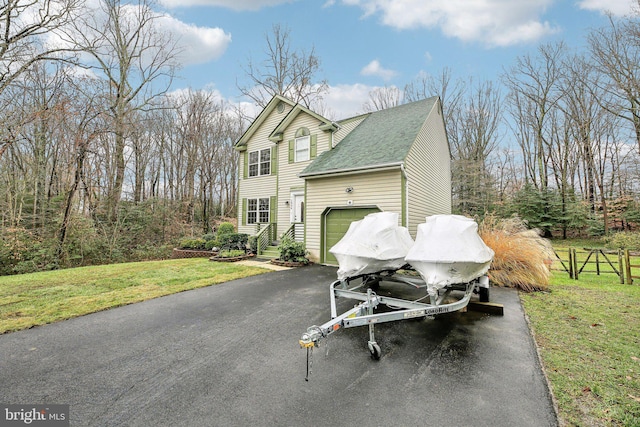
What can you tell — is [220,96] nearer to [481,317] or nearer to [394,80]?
[394,80]

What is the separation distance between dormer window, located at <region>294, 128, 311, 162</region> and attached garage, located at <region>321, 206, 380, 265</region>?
345 centimetres

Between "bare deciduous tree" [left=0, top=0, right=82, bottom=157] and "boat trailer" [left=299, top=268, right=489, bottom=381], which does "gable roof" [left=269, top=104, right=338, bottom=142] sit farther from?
"boat trailer" [left=299, top=268, right=489, bottom=381]

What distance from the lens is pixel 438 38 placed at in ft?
46.5

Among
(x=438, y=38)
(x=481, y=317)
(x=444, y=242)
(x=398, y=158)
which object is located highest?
(x=438, y=38)

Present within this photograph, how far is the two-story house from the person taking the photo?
8.85 meters

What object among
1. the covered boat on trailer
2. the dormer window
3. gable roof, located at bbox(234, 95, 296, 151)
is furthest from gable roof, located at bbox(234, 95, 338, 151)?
the covered boat on trailer

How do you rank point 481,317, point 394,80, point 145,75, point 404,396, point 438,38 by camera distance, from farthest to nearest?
point 394,80
point 145,75
point 438,38
point 481,317
point 404,396

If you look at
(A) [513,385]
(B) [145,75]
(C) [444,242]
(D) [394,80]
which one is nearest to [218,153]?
(B) [145,75]

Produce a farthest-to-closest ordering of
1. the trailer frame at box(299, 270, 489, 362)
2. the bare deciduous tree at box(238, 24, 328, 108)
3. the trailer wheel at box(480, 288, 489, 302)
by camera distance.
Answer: the bare deciduous tree at box(238, 24, 328, 108), the trailer wheel at box(480, 288, 489, 302), the trailer frame at box(299, 270, 489, 362)

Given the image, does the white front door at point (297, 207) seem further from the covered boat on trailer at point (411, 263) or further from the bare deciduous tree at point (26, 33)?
the bare deciduous tree at point (26, 33)

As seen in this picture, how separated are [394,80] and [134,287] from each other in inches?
946

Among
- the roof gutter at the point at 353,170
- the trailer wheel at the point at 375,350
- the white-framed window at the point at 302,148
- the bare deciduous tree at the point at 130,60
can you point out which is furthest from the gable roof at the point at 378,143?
the bare deciduous tree at the point at 130,60

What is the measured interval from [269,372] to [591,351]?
12.7 ft

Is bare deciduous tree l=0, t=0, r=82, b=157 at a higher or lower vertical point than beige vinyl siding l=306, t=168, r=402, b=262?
higher
